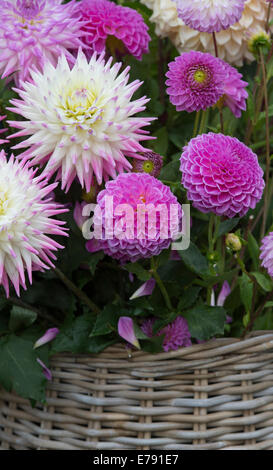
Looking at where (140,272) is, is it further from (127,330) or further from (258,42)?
(258,42)

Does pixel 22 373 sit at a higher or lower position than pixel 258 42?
lower

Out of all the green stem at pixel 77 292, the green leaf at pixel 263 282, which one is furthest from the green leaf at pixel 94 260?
the green leaf at pixel 263 282

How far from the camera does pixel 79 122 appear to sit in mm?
443

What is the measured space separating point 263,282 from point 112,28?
0.81 ft

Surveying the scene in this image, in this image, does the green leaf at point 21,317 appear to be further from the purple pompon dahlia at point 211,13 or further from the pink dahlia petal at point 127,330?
the purple pompon dahlia at point 211,13

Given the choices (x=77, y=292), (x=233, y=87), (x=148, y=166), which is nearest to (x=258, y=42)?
(x=233, y=87)

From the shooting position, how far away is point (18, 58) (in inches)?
19.9

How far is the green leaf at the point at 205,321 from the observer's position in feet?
1.69

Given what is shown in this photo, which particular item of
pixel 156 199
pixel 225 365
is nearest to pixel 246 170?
pixel 156 199

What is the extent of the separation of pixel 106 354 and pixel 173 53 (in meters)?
0.34

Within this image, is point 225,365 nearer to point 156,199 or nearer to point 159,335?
point 159,335

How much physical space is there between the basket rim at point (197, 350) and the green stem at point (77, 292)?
0.04m

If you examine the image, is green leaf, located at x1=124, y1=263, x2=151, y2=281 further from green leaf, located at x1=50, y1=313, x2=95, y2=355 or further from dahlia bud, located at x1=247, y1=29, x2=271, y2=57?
dahlia bud, located at x1=247, y1=29, x2=271, y2=57

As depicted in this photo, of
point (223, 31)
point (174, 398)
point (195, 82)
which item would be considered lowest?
point (174, 398)
